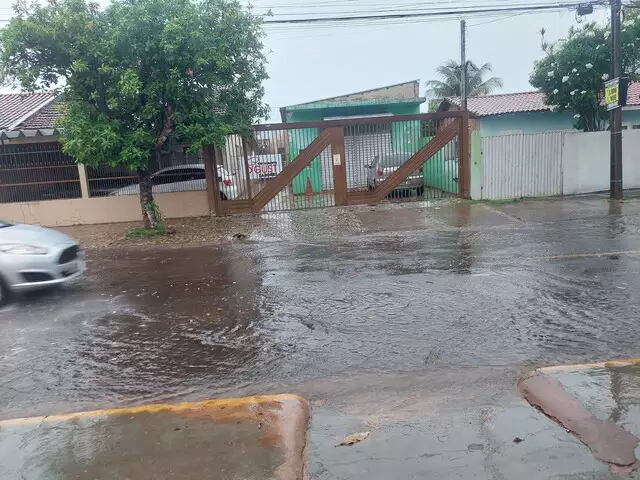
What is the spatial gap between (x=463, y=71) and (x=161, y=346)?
1873 cm

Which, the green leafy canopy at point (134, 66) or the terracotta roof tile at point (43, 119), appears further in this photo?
the terracotta roof tile at point (43, 119)

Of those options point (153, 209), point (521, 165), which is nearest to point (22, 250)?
point (153, 209)

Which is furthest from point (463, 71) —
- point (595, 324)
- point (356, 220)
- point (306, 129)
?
point (595, 324)

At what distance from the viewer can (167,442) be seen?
3434mm

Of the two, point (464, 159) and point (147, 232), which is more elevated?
point (464, 159)

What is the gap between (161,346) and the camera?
17.5 ft

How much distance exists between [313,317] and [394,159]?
10.0 metres

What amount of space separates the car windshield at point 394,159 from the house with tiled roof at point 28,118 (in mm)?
8505

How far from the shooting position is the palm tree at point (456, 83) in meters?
37.1

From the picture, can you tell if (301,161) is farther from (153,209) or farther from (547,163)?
(547,163)

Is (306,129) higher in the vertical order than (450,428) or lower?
higher

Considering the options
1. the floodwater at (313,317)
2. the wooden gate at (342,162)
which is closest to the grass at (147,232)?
the floodwater at (313,317)

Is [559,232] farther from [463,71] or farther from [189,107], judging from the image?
[463,71]

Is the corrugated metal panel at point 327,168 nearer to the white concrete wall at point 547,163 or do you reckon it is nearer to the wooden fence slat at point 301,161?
the wooden fence slat at point 301,161
